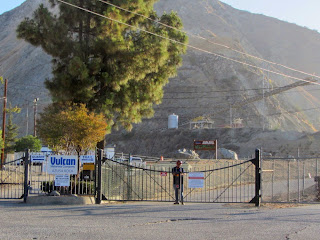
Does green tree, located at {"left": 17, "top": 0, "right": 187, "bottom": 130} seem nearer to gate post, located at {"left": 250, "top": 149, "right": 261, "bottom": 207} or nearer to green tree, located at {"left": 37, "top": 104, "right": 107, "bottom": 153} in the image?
green tree, located at {"left": 37, "top": 104, "right": 107, "bottom": 153}

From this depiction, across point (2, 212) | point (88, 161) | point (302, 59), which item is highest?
point (302, 59)

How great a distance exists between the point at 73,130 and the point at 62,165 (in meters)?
2.11

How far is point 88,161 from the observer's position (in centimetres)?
1845

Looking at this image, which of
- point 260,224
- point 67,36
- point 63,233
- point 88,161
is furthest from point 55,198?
point 67,36

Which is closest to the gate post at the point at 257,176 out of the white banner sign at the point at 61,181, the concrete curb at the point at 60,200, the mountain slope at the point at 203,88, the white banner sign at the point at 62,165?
the concrete curb at the point at 60,200

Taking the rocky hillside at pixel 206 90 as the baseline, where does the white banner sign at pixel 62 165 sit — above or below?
below

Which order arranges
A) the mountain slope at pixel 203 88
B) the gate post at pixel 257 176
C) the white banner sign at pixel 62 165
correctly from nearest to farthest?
the gate post at pixel 257 176 < the white banner sign at pixel 62 165 < the mountain slope at pixel 203 88

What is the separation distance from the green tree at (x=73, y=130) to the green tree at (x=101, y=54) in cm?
268

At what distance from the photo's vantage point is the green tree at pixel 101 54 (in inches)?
824

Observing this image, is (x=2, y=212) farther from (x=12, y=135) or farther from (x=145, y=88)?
(x=12, y=135)

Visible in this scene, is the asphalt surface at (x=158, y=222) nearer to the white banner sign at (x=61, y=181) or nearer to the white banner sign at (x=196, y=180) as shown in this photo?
the white banner sign at (x=196, y=180)

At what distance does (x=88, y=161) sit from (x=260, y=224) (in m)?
9.05

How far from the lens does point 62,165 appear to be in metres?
16.4

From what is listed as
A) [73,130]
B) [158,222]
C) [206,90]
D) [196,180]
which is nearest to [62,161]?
[73,130]
